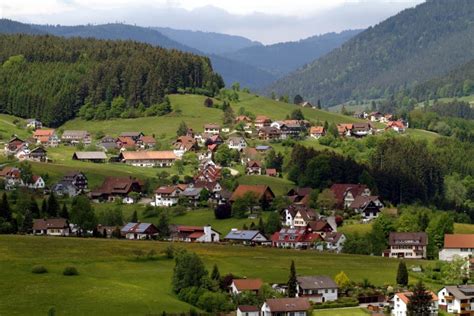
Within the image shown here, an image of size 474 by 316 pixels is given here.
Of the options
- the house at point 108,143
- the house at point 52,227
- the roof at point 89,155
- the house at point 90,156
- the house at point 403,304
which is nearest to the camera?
the house at point 403,304

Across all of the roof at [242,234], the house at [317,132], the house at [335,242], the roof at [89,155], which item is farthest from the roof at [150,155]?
the house at [335,242]

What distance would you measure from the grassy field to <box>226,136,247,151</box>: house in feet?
191

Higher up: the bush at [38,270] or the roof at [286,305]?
the roof at [286,305]

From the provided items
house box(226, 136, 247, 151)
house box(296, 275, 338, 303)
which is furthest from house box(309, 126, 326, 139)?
house box(296, 275, 338, 303)

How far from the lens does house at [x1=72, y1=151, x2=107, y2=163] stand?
14250 cm

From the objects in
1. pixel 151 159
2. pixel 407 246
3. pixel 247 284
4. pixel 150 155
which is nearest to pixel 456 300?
pixel 247 284

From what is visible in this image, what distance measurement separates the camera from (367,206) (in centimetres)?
10869

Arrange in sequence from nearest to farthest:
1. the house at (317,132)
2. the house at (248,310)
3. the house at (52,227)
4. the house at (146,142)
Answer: the house at (248,310) → the house at (52,227) → the house at (146,142) → the house at (317,132)

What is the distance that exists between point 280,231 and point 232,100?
93.5m

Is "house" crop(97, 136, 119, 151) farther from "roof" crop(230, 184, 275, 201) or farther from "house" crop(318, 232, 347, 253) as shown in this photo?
"house" crop(318, 232, 347, 253)

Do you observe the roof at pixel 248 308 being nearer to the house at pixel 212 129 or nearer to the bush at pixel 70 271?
the bush at pixel 70 271

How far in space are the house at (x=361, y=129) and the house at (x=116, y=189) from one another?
55.7m

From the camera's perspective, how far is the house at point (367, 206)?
10844 cm

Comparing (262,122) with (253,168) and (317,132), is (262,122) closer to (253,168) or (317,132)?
(317,132)
